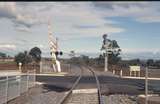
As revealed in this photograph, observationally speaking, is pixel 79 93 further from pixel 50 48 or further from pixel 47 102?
pixel 50 48

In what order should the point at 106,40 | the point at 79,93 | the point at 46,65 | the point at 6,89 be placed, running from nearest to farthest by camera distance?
the point at 6,89
the point at 79,93
the point at 46,65
the point at 106,40

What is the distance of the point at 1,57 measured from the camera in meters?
129

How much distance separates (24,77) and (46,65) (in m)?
46.4

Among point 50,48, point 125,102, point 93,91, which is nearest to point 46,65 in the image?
point 50,48

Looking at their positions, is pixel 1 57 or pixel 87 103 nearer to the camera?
pixel 87 103

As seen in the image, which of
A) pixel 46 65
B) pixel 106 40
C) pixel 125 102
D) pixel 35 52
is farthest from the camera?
pixel 35 52

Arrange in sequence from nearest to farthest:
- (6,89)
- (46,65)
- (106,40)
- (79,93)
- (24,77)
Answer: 1. (6,89)
2. (24,77)
3. (79,93)
4. (46,65)
5. (106,40)

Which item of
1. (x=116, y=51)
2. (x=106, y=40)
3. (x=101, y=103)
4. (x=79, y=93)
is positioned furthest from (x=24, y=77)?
(x=116, y=51)

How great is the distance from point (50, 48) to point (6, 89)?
56.4m

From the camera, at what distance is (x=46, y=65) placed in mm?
75750

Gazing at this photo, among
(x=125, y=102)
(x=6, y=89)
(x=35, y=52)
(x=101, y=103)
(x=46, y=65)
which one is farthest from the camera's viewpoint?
(x=35, y=52)

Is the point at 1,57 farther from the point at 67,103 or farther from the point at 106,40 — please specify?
the point at 67,103

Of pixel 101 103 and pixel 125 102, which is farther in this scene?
pixel 125 102

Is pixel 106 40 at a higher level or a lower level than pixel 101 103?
higher
